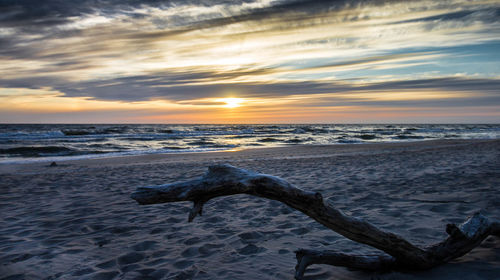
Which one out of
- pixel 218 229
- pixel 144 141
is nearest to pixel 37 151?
pixel 144 141

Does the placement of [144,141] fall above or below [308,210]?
below

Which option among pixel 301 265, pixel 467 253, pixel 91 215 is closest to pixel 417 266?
pixel 467 253

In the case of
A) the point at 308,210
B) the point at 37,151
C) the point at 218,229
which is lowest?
the point at 37,151

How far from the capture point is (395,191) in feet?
22.7

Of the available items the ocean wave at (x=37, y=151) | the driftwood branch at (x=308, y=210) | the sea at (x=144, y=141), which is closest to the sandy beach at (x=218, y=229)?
the driftwood branch at (x=308, y=210)

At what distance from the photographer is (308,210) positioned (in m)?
2.92

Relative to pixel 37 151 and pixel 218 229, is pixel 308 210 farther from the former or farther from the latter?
pixel 37 151

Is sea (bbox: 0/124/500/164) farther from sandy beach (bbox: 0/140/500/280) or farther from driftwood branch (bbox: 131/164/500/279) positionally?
driftwood branch (bbox: 131/164/500/279)

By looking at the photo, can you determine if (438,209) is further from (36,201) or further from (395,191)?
(36,201)

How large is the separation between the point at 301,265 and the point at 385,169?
27.7ft

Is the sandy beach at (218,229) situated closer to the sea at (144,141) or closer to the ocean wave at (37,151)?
the sea at (144,141)

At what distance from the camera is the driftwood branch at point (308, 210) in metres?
2.83

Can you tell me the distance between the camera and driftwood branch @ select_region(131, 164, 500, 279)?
111 inches

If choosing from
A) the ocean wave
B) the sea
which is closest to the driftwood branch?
the sea
